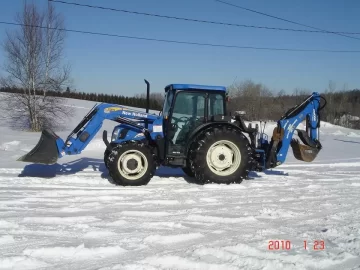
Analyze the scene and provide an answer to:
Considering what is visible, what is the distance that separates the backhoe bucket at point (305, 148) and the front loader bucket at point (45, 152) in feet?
16.5

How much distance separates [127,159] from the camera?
22.9 ft

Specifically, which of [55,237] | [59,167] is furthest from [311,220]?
[59,167]

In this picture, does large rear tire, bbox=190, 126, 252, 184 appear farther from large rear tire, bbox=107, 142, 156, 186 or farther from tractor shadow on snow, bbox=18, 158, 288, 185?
large rear tire, bbox=107, 142, 156, 186

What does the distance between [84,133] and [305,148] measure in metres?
4.70

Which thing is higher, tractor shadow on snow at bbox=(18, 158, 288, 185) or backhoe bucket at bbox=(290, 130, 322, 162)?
backhoe bucket at bbox=(290, 130, 322, 162)

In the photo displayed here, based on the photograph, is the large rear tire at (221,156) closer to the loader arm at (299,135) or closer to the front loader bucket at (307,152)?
the loader arm at (299,135)

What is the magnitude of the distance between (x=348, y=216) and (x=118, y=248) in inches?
129

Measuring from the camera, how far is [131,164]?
276 inches

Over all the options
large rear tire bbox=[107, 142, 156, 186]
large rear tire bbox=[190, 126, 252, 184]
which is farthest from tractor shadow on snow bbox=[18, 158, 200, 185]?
large rear tire bbox=[190, 126, 252, 184]

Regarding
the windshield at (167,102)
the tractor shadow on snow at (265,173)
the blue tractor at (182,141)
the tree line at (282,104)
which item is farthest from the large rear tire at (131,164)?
the tree line at (282,104)

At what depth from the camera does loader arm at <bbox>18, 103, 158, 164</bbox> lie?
22.3ft

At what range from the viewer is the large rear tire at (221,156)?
7.10 m

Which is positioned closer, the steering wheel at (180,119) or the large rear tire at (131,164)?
the large rear tire at (131,164)

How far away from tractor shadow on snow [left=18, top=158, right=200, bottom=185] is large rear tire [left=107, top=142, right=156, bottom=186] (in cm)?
39
